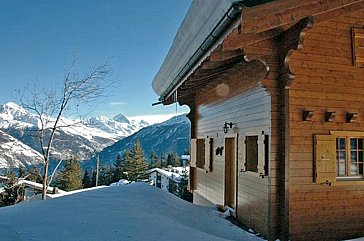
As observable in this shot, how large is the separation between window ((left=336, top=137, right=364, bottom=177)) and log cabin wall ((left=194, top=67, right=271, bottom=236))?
4.11ft

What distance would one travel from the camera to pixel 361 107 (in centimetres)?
504

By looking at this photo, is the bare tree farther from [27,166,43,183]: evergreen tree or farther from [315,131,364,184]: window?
[315,131,364,184]: window

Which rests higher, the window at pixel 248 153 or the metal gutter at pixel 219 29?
the metal gutter at pixel 219 29

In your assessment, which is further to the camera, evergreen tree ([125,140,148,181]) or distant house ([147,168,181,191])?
evergreen tree ([125,140,148,181])

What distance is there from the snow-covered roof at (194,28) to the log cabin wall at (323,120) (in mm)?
1640

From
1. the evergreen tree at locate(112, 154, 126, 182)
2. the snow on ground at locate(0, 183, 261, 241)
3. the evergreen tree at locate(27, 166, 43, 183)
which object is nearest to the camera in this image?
the snow on ground at locate(0, 183, 261, 241)

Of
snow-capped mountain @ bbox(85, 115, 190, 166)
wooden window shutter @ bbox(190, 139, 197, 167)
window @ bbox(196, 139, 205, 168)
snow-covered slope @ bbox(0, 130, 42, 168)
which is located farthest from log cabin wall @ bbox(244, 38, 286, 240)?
snow-capped mountain @ bbox(85, 115, 190, 166)

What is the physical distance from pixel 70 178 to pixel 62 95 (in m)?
20.0

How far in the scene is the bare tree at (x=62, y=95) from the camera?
13547 millimetres

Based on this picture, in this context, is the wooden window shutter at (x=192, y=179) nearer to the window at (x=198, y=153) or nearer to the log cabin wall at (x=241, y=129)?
the window at (x=198, y=153)

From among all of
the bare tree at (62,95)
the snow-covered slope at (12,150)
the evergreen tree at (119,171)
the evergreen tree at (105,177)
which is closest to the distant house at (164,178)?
the evergreen tree at (119,171)

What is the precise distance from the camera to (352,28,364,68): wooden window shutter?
16.6 feet

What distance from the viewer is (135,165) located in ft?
112

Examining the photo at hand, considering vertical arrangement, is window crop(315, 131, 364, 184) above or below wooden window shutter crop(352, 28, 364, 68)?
below
